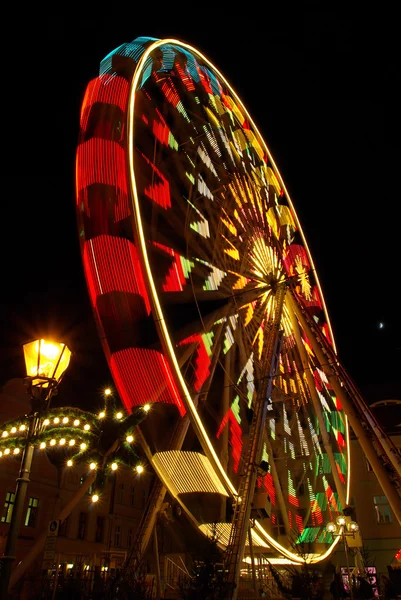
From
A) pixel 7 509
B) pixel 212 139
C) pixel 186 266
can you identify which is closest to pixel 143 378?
pixel 186 266

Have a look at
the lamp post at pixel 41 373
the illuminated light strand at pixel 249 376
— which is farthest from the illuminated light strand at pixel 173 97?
the lamp post at pixel 41 373

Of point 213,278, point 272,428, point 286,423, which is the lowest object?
point 272,428

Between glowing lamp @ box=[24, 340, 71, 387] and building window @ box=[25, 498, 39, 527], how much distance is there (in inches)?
576

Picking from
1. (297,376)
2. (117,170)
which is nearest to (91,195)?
(117,170)

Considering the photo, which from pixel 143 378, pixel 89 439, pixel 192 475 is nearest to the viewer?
pixel 192 475

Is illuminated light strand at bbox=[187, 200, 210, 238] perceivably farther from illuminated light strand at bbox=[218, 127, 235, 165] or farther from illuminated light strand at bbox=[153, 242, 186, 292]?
illuminated light strand at bbox=[218, 127, 235, 165]

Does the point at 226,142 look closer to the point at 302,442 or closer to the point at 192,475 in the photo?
the point at 302,442

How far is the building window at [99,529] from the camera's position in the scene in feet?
74.1

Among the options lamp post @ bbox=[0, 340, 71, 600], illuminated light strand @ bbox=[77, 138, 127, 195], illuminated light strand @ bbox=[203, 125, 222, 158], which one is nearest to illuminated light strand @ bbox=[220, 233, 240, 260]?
illuminated light strand @ bbox=[203, 125, 222, 158]

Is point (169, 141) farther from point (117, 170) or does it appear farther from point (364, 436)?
point (364, 436)

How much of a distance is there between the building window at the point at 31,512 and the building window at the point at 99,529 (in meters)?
4.93

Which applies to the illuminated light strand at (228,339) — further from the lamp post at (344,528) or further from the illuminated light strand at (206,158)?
the lamp post at (344,528)

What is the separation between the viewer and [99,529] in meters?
22.8

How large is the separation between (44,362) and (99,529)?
19529 millimetres
